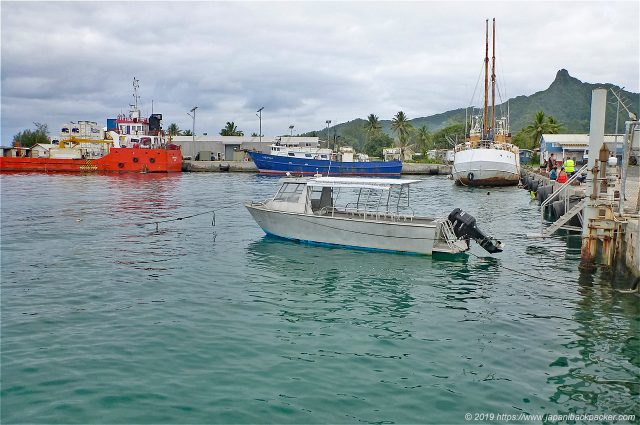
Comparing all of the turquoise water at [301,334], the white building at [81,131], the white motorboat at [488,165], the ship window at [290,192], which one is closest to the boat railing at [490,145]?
the white motorboat at [488,165]

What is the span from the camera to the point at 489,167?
52.8m

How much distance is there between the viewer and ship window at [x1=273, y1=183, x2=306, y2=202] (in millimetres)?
21594

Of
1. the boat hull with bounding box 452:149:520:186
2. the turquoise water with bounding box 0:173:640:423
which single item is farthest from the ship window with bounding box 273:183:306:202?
the boat hull with bounding box 452:149:520:186

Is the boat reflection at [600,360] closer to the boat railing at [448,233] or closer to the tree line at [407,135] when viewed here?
the boat railing at [448,233]

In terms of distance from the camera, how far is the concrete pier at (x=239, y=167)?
82938 mm

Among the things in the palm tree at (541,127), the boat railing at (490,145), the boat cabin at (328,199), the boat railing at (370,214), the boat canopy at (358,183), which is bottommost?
the boat railing at (370,214)

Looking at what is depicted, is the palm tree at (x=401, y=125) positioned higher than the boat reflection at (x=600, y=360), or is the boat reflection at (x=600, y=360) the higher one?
the palm tree at (x=401, y=125)

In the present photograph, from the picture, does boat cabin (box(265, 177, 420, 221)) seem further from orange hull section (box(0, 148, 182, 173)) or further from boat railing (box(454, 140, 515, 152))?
orange hull section (box(0, 148, 182, 173))

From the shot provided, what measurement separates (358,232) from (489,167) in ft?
120

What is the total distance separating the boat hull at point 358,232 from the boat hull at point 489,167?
116ft

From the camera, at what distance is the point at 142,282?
51.2 ft

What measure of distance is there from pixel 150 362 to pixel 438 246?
40.5 ft

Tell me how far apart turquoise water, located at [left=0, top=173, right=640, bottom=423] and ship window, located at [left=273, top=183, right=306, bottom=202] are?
1.84 m

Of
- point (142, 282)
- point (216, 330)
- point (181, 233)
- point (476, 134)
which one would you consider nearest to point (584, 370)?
point (216, 330)
